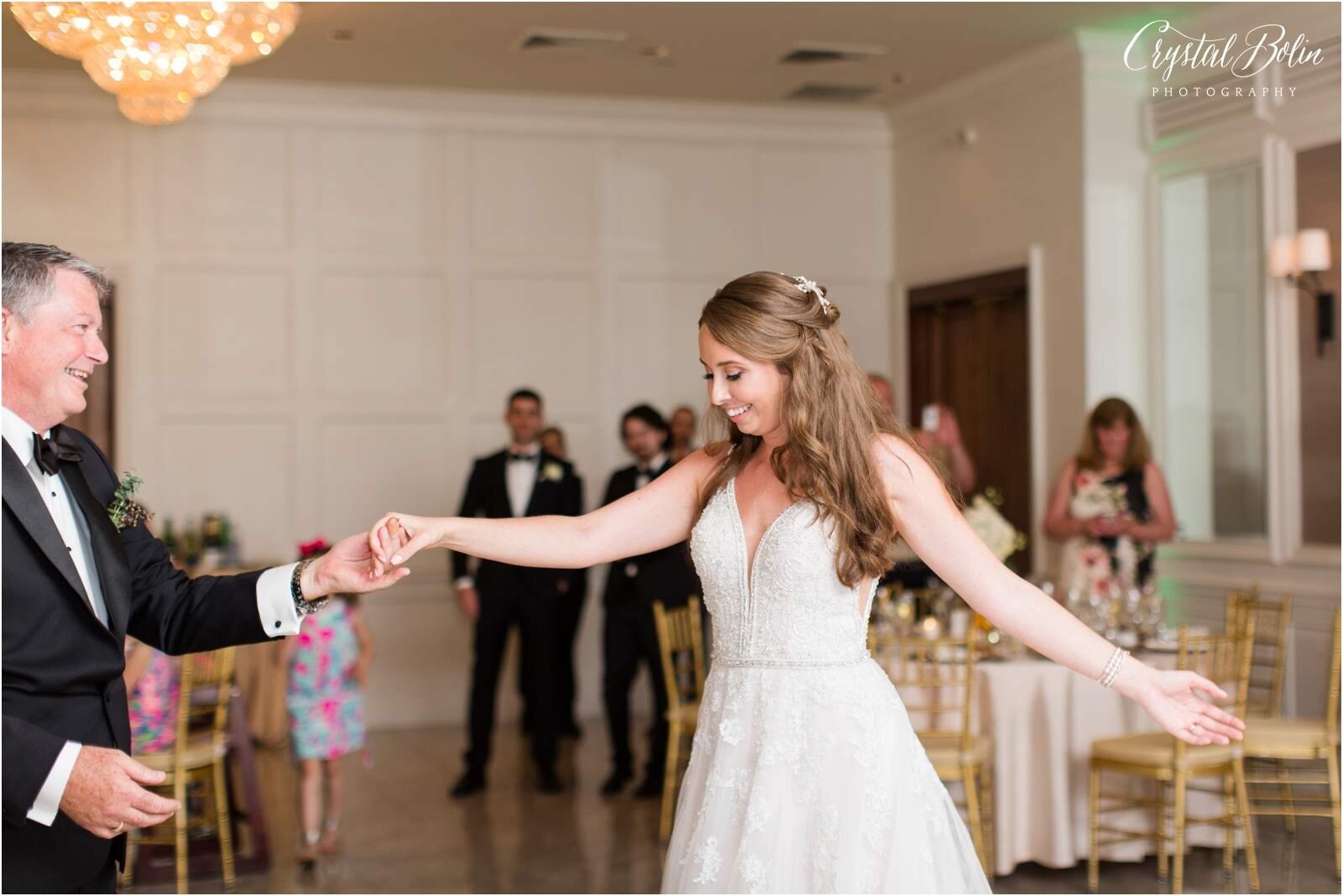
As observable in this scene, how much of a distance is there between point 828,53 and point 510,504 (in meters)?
3.09

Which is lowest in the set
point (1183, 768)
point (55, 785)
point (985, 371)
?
point (1183, 768)

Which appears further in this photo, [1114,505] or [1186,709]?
[1114,505]

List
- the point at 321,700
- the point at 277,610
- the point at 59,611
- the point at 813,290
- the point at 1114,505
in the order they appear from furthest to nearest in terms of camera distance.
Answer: the point at 1114,505 < the point at 321,700 < the point at 813,290 < the point at 277,610 < the point at 59,611

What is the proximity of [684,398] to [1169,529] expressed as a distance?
3446 mm

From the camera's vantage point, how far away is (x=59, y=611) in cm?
217

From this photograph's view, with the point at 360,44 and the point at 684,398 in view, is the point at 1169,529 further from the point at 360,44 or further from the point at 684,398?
the point at 360,44

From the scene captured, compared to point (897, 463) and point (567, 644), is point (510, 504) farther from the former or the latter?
point (897, 463)

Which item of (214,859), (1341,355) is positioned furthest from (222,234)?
(1341,355)

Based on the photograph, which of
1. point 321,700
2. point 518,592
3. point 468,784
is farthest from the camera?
point 518,592

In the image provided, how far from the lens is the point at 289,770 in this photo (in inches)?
284

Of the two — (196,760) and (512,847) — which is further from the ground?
(196,760)

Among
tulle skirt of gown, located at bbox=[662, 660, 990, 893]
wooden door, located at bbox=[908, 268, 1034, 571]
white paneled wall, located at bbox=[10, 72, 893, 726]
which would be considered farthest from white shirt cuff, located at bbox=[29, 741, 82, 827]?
wooden door, located at bbox=[908, 268, 1034, 571]

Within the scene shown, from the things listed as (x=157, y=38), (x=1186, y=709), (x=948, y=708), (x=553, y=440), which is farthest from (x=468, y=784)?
(x=1186, y=709)

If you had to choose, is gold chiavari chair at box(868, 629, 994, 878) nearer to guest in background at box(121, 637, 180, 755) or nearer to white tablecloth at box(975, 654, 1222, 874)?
white tablecloth at box(975, 654, 1222, 874)
